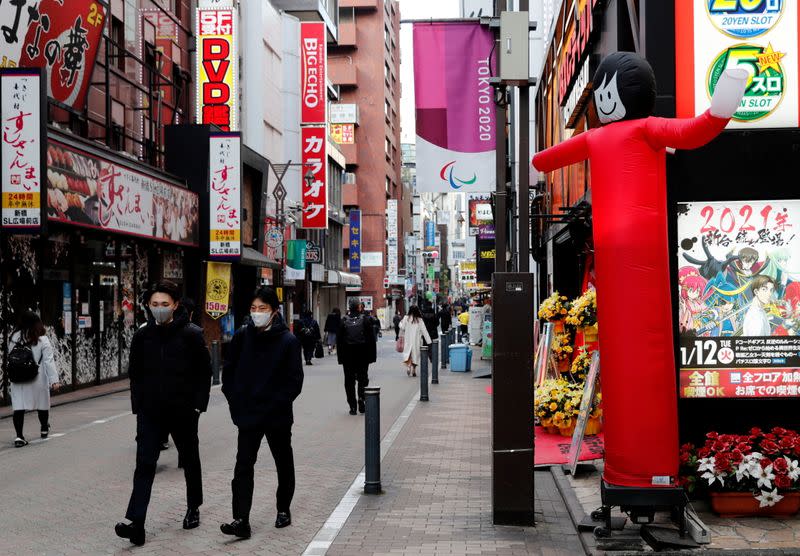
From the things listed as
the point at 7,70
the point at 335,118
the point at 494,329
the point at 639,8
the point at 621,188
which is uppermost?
the point at 335,118

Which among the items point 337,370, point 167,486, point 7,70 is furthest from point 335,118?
point 167,486

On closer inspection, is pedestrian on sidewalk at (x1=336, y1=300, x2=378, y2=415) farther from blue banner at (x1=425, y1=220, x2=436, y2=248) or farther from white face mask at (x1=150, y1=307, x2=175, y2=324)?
blue banner at (x1=425, y1=220, x2=436, y2=248)

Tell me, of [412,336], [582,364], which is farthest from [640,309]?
[412,336]

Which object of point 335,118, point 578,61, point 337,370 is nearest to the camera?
point 578,61

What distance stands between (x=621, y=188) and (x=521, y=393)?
5.93 ft

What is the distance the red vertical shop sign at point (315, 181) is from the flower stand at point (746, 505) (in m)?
39.5

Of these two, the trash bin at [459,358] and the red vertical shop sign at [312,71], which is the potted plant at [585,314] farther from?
the red vertical shop sign at [312,71]

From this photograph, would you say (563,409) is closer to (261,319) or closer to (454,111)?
(454,111)

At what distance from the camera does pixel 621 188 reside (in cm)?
692

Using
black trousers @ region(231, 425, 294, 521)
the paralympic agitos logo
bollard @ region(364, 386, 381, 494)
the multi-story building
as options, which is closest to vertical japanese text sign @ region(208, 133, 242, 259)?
the paralympic agitos logo

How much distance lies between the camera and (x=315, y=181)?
47.3m

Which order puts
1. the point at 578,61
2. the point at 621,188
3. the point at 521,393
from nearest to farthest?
the point at 621,188 < the point at 521,393 < the point at 578,61

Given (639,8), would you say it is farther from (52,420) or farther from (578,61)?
(52,420)

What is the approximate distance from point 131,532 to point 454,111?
5.74 m
